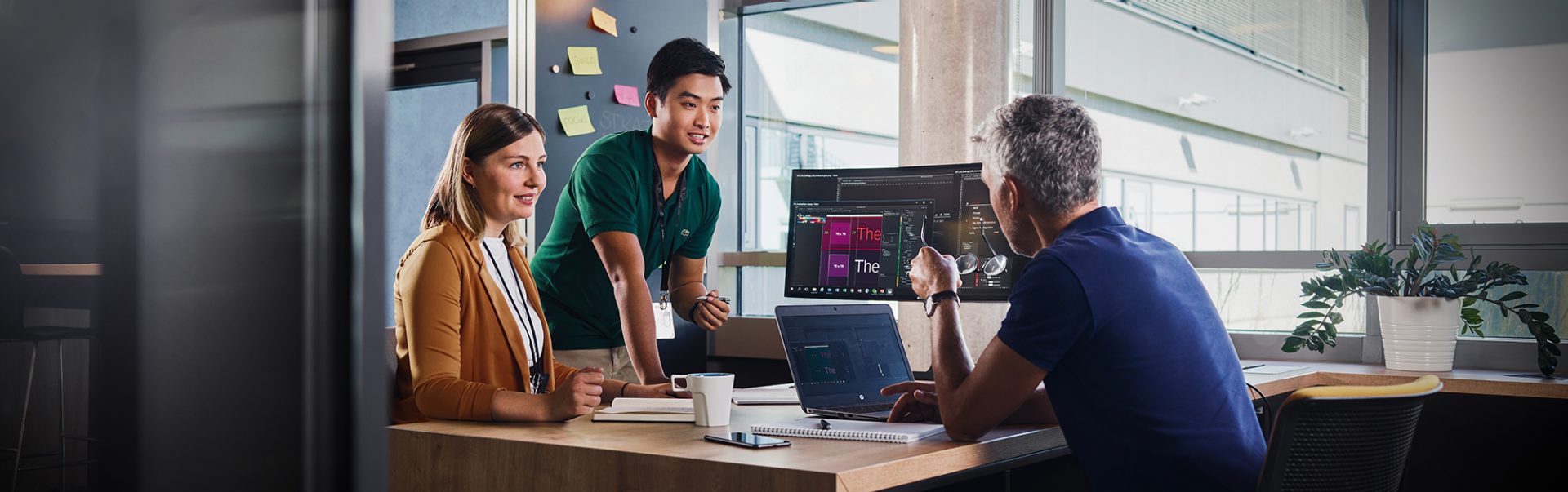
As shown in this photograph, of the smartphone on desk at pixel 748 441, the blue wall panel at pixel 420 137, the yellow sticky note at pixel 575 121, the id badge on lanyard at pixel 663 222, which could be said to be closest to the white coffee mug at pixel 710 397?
the smartphone on desk at pixel 748 441

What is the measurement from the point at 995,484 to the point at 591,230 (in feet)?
3.26

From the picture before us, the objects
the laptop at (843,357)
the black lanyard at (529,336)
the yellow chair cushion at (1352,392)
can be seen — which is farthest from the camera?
the black lanyard at (529,336)

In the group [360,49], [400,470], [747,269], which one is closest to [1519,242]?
[747,269]

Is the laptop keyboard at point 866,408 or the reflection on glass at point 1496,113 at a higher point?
the reflection on glass at point 1496,113

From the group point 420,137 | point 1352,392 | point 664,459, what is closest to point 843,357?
point 664,459

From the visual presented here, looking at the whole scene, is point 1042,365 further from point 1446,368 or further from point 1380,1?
point 1380,1

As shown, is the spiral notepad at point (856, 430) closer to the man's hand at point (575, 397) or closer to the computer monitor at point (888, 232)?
the man's hand at point (575, 397)

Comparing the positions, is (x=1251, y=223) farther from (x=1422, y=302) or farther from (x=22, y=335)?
(x=22, y=335)

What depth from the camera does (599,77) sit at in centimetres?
371

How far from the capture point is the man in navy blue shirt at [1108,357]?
5.48 feet

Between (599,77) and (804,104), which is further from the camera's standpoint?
(804,104)

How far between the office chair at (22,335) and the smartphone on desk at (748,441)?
1047 millimetres

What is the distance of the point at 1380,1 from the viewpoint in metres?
3.59

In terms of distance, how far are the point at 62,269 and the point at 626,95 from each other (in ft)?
10.5
